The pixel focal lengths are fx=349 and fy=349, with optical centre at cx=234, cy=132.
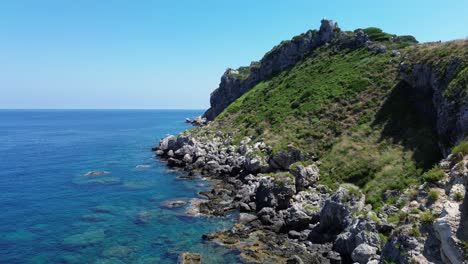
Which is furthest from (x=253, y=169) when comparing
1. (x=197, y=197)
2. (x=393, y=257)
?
(x=393, y=257)

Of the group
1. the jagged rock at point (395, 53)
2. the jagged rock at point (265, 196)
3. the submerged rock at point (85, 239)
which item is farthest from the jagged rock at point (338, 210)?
the jagged rock at point (395, 53)

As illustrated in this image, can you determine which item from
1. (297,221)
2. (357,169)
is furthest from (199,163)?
(297,221)

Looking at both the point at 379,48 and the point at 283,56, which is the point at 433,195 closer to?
the point at 379,48

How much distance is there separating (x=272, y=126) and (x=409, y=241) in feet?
173

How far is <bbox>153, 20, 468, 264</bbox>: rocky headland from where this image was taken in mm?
22500

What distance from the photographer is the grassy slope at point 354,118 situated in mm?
45594

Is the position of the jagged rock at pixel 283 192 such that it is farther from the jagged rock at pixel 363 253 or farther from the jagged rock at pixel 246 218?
the jagged rock at pixel 363 253

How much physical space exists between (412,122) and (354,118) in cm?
1020

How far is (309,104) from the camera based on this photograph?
73.2 m

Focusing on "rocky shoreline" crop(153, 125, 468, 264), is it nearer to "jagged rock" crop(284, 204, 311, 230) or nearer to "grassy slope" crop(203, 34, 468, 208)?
"jagged rock" crop(284, 204, 311, 230)

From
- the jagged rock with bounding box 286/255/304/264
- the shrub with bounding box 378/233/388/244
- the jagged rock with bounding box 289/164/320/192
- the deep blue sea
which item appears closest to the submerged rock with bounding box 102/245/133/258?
the deep blue sea

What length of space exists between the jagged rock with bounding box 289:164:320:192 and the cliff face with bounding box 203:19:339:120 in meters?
62.9

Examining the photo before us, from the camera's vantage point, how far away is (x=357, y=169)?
47.6 meters

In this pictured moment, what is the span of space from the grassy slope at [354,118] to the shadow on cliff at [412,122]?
129mm
